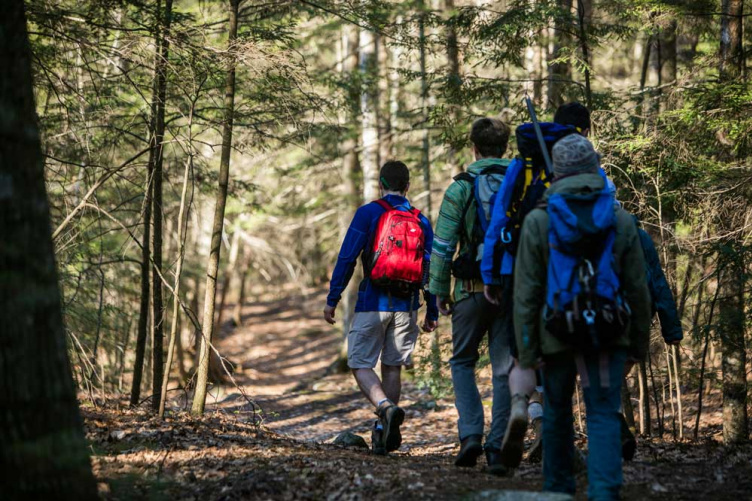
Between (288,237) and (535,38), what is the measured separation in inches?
885

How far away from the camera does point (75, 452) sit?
3555 millimetres

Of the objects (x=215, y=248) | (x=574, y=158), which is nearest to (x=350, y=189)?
(x=215, y=248)

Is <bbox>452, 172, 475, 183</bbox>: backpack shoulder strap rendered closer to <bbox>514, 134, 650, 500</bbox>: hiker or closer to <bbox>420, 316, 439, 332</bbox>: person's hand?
<bbox>514, 134, 650, 500</bbox>: hiker

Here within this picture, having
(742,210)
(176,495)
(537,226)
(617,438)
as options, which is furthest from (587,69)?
(176,495)

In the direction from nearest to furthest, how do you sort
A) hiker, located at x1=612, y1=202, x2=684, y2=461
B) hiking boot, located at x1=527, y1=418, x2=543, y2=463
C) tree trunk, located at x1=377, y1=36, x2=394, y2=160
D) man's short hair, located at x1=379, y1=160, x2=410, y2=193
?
hiker, located at x1=612, y1=202, x2=684, y2=461
hiking boot, located at x1=527, y1=418, x2=543, y2=463
man's short hair, located at x1=379, y1=160, x2=410, y2=193
tree trunk, located at x1=377, y1=36, x2=394, y2=160

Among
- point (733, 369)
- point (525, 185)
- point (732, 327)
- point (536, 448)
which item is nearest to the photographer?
point (525, 185)

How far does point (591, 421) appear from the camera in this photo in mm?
3941

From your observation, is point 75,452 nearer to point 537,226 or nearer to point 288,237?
point 537,226

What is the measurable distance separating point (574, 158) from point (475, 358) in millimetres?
2039

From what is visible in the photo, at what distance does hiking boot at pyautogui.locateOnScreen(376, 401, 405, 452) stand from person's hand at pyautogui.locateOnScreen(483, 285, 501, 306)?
1.61 meters

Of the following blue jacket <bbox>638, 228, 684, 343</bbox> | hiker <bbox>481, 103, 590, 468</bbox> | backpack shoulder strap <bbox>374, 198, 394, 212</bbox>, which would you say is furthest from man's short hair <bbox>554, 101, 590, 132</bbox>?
backpack shoulder strap <bbox>374, 198, 394, 212</bbox>

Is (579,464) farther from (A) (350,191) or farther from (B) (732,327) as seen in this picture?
(A) (350,191)

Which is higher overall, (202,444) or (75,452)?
(75,452)

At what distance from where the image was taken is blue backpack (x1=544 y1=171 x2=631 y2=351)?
375 centimetres
